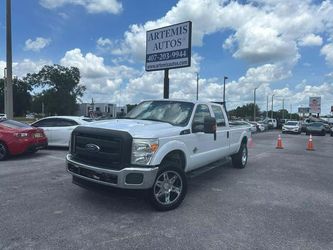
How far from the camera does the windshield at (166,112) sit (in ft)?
21.1

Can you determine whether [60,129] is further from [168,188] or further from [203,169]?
[168,188]

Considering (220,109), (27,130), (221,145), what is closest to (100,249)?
(221,145)

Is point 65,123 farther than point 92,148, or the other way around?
point 65,123

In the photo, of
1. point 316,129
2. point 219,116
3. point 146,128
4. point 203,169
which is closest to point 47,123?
point 219,116

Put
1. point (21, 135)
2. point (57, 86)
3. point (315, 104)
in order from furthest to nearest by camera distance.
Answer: point (57, 86)
point (315, 104)
point (21, 135)

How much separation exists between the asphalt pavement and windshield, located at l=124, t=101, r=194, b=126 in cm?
157

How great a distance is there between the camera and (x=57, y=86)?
80.9m

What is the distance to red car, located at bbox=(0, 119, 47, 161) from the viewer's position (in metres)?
10.3

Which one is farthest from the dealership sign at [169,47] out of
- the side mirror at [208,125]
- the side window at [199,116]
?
the side mirror at [208,125]

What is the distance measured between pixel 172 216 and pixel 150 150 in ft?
3.71

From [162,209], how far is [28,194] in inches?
108

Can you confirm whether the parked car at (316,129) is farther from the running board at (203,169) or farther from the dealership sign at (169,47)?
the running board at (203,169)

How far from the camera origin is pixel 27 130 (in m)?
10.8

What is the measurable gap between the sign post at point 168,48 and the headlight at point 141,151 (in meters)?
10.9
